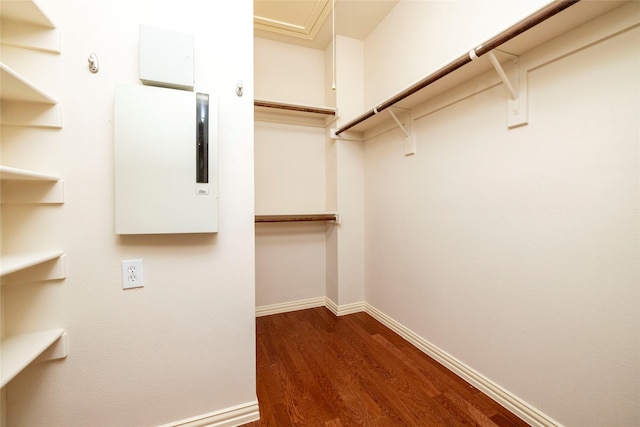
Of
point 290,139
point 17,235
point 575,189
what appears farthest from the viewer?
point 290,139

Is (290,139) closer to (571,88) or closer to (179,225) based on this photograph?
(179,225)

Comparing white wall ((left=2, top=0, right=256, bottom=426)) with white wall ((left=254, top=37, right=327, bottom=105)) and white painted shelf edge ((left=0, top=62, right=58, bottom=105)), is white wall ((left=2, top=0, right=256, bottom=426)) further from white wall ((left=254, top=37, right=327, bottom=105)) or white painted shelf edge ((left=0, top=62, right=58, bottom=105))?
white wall ((left=254, top=37, right=327, bottom=105))

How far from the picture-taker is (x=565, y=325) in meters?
1.14

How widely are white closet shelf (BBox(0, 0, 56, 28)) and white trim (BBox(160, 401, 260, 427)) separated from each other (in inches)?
71.6

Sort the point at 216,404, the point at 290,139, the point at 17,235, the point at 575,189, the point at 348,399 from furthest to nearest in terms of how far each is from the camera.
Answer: the point at 290,139, the point at 348,399, the point at 216,404, the point at 575,189, the point at 17,235

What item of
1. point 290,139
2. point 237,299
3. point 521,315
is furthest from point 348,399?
point 290,139

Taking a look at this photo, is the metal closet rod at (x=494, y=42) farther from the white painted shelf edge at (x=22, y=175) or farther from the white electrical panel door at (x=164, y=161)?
the white painted shelf edge at (x=22, y=175)

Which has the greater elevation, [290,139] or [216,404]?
[290,139]

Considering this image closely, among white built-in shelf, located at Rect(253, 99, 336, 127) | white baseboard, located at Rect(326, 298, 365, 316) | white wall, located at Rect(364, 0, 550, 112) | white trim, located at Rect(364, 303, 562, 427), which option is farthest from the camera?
white baseboard, located at Rect(326, 298, 365, 316)

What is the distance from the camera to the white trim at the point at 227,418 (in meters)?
1.24

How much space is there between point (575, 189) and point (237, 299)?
5.45ft

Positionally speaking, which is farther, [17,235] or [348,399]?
[348,399]

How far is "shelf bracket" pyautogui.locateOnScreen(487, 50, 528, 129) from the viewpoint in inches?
49.3

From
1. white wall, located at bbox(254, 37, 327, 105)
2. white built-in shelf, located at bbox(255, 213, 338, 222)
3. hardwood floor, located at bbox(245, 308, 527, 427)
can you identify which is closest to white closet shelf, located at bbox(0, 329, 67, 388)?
hardwood floor, located at bbox(245, 308, 527, 427)
